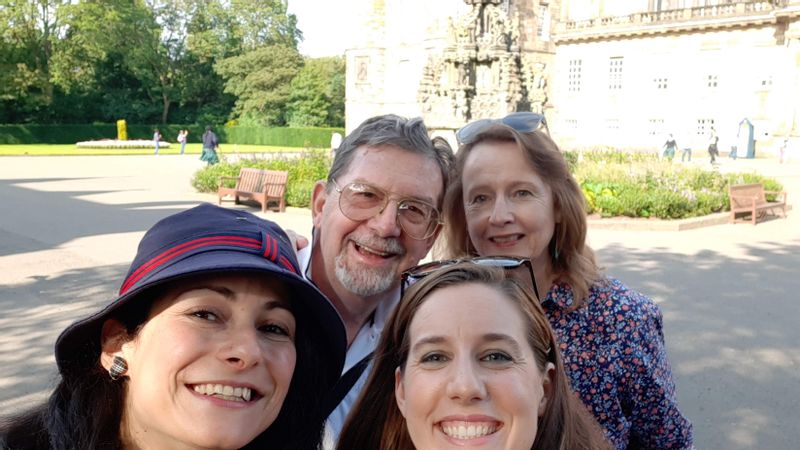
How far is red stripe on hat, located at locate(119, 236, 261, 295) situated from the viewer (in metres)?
1.82

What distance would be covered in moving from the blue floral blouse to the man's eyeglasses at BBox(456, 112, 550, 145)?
2.36 ft

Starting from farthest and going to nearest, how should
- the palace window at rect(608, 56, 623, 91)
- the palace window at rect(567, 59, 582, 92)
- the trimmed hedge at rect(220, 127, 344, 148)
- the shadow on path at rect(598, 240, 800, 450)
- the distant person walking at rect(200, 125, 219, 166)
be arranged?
the trimmed hedge at rect(220, 127, 344, 148)
the palace window at rect(567, 59, 582, 92)
the palace window at rect(608, 56, 623, 91)
the distant person walking at rect(200, 125, 219, 166)
the shadow on path at rect(598, 240, 800, 450)

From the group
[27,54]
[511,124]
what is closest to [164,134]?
[27,54]

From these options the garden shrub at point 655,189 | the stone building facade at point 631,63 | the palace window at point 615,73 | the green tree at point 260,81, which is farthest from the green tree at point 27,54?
the garden shrub at point 655,189

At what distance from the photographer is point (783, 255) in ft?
42.5

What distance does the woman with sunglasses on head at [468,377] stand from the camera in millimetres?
1938

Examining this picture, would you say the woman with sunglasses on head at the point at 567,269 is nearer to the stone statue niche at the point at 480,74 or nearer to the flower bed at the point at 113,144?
the stone statue niche at the point at 480,74

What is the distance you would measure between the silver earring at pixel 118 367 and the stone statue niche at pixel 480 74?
19.1m

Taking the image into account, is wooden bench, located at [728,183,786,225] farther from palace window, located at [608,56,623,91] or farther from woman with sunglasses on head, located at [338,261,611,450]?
palace window, located at [608,56,623,91]

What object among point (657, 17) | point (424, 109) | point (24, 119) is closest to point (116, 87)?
point (24, 119)

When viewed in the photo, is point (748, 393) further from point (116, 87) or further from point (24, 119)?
A: point (116, 87)

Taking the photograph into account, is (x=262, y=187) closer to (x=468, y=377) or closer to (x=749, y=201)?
(x=749, y=201)

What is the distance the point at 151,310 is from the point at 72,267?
32.6 feet

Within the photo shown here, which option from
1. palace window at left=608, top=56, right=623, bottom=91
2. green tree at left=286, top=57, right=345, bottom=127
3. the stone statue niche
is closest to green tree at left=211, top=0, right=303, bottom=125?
green tree at left=286, top=57, right=345, bottom=127
